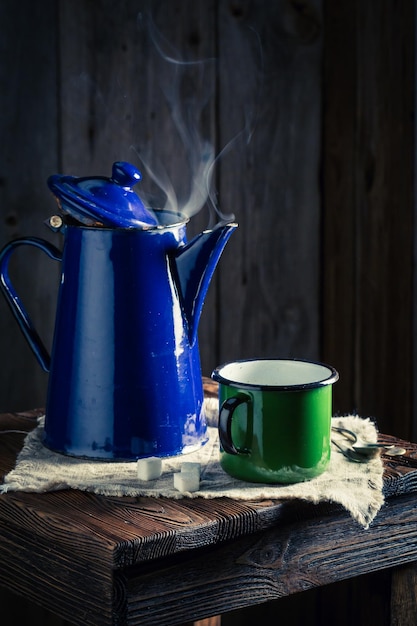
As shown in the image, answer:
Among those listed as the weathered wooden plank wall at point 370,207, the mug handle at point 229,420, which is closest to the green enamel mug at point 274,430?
the mug handle at point 229,420

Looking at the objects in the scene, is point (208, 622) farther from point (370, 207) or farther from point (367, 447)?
point (370, 207)

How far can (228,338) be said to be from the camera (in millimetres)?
1614

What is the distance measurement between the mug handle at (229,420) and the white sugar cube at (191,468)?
30 millimetres

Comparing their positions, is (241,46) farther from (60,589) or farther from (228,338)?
(60,589)

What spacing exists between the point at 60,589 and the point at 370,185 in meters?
1.01

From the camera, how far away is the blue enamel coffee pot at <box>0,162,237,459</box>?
93 centimetres

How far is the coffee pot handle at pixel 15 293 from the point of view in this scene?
3.26 feet

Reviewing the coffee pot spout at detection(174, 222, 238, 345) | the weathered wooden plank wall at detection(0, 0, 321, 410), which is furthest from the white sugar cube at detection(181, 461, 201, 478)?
the weathered wooden plank wall at detection(0, 0, 321, 410)

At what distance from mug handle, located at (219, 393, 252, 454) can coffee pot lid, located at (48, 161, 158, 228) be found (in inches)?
7.8

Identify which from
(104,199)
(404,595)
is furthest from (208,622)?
(104,199)

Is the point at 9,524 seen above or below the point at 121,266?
below

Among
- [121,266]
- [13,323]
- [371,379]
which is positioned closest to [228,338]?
[371,379]

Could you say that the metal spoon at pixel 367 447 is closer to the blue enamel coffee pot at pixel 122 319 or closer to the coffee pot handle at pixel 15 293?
the blue enamel coffee pot at pixel 122 319

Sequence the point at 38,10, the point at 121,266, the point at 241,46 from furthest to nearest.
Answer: the point at 241,46, the point at 38,10, the point at 121,266
